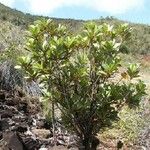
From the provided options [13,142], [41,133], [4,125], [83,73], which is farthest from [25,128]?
[83,73]

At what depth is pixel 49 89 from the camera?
722cm

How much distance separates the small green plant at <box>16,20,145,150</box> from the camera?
673 centimetres

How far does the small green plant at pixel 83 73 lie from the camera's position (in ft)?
22.1

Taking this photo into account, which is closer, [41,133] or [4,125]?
[4,125]

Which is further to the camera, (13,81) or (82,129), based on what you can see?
(13,81)

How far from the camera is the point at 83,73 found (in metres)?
6.85

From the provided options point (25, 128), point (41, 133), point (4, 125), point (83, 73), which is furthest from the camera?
point (25, 128)

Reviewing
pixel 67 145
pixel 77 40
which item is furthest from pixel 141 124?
pixel 77 40

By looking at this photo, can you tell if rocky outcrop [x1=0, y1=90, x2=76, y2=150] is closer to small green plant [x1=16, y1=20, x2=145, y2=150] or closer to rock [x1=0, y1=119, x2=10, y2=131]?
rock [x1=0, y1=119, x2=10, y2=131]

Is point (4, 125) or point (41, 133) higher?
point (4, 125)

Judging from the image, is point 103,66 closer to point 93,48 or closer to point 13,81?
point 93,48

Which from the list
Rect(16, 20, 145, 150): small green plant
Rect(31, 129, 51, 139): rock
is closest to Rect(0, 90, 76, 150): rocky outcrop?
Rect(31, 129, 51, 139): rock

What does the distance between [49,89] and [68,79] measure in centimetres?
34

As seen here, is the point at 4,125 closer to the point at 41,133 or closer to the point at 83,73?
the point at 41,133
